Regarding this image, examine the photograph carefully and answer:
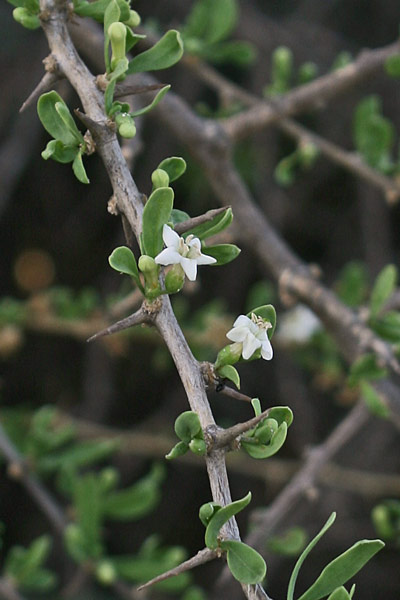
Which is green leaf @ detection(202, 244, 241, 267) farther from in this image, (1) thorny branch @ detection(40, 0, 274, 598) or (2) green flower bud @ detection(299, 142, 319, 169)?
(2) green flower bud @ detection(299, 142, 319, 169)

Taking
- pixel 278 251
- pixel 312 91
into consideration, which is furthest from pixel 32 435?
pixel 312 91

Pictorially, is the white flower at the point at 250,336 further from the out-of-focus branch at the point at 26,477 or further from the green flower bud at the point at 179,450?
the out-of-focus branch at the point at 26,477

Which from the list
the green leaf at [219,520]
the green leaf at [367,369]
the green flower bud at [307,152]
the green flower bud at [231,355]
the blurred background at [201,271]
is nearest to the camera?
the green leaf at [219,520]

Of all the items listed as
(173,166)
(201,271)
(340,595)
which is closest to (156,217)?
(173,166)

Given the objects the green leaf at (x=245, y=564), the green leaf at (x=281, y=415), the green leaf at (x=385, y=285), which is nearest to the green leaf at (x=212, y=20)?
the green leaf at (x=385, y=285)

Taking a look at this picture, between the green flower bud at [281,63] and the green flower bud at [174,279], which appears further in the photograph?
the green flower bud at [281,63]

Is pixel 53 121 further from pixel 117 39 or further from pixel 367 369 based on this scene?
pixel 367 369

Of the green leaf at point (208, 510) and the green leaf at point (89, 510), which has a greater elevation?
the green leaf at point (89, 510)

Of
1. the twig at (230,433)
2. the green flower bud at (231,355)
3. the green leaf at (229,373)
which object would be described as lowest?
the twig at (230,433)
